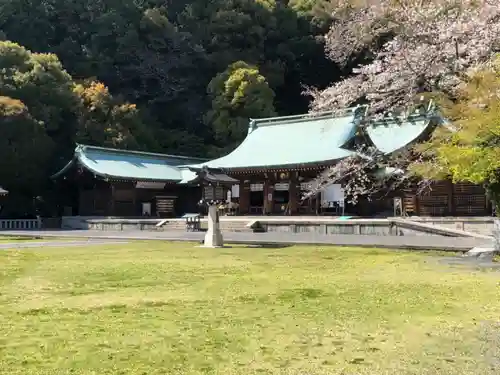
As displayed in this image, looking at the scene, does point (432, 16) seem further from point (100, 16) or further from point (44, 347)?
point (100, 16)

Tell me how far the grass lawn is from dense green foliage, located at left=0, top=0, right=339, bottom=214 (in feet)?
114

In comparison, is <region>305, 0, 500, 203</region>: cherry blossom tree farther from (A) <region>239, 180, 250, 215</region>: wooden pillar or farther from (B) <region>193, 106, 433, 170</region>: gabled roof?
(A) <region>239, 180, 250, 215</region>: wooden pillar

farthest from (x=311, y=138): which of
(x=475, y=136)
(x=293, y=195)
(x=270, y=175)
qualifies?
(x=475, y=136)

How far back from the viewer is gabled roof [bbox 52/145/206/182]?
36375 millimetres

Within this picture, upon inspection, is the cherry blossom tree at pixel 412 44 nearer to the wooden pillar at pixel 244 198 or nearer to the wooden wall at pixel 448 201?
the wooden wall at pixel 448 201

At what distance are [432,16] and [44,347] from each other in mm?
11835

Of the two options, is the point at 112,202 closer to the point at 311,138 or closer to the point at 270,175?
the point at 270,175

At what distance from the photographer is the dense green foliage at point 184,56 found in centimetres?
4688

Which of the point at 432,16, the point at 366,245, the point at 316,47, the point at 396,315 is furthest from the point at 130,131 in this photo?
the point at 396,315

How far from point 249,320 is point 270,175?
27.3m

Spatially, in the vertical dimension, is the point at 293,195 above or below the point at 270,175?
below

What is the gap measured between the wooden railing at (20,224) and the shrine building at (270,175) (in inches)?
133

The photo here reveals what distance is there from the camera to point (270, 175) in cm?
3372

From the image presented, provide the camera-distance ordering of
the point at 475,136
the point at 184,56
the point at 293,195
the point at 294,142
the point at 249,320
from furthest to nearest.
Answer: the point at 184,56
the point at 294,142
the point at 293,195
the point at 475,136
the point at 249,320
